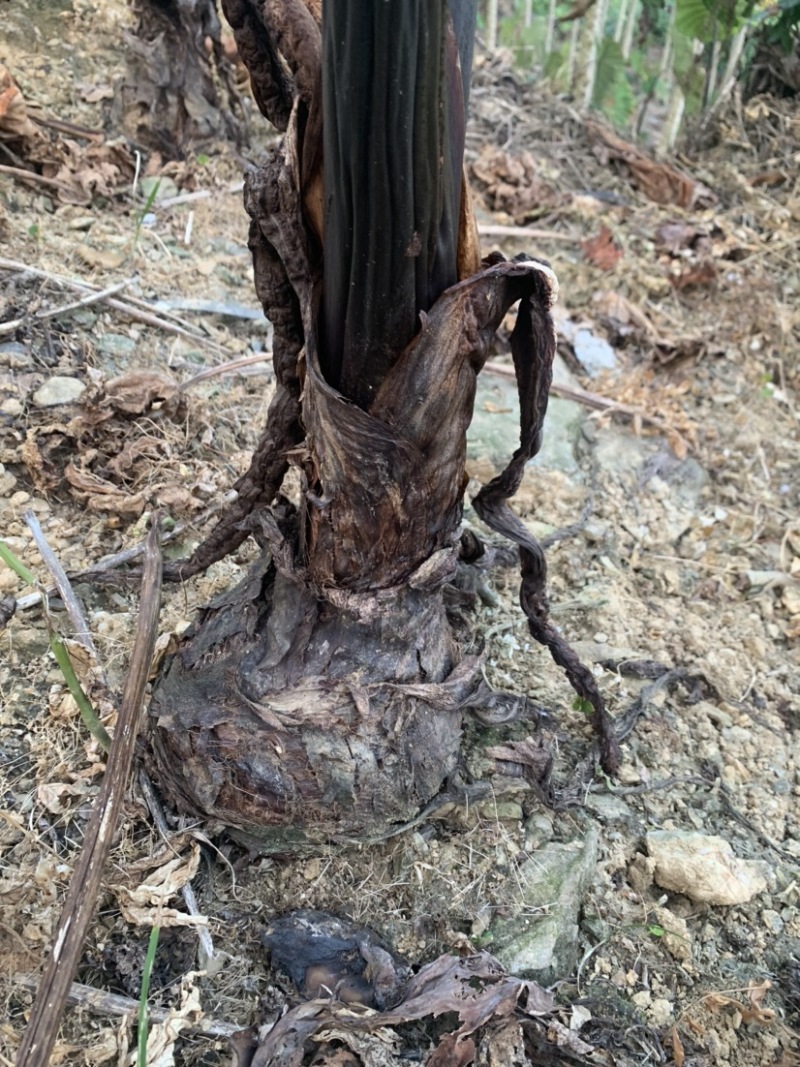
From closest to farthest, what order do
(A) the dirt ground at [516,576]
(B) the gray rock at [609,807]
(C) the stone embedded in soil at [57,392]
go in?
(A) the dirt ground at [516,576], (B) the gray rock at [609,807], (C) the stone embedded in soil at [57,392]

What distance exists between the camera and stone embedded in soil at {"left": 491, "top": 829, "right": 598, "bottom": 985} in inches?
49.3

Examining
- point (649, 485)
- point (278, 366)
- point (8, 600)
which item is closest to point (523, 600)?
point (278, 366)

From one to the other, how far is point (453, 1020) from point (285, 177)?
1149 mm

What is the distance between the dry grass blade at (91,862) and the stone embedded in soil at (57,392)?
0.72 meters

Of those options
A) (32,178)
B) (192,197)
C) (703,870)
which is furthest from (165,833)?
(192,197)

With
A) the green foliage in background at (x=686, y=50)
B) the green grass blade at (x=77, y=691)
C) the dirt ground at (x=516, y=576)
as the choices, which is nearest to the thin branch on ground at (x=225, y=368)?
the dirt ground at (x=516, y=576)

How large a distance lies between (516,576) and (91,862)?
1130 millimetres

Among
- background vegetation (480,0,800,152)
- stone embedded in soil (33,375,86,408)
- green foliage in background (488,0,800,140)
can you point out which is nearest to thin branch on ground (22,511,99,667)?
stone embedded in soil (33,375,86,408)

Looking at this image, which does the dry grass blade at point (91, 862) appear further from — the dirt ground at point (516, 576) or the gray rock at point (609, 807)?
the gray rock at point (609, 807)

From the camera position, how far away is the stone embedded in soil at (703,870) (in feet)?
4.47

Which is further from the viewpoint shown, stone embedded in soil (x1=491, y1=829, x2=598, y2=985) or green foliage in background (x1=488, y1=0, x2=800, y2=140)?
green foliage in background (x1=488, y1=0, x2=800, y2=140)

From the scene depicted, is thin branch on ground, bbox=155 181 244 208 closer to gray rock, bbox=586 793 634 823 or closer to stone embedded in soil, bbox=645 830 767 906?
gray rock, bbox=586 793 634 823

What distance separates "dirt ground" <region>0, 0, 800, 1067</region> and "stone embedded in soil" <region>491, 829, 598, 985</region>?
0.07 feet

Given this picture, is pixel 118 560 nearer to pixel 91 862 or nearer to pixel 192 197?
pixel 91 862
